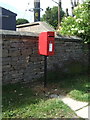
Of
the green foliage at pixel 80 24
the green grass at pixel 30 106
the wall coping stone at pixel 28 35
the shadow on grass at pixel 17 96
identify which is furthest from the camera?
the green foliage at pixel 80 24

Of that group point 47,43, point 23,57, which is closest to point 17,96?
point 23,57

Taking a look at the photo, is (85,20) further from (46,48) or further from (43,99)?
(43,99)

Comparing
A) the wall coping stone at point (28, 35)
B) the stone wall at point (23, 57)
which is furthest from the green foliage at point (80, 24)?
the stone wall at point (23, 57)

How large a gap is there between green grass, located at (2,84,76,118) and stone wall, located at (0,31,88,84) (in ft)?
1.81

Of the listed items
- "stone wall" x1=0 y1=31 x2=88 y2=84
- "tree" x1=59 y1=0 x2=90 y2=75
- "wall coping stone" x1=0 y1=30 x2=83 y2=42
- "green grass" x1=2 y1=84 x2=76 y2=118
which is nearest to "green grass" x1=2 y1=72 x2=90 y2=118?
"green grass" x1=2 y1=84 x2=76 y2=118

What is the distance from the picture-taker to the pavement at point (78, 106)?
3.74m

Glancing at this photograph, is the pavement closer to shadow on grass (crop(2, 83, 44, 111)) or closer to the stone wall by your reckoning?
shadow on grass (crop(2, 83, 44, 111))

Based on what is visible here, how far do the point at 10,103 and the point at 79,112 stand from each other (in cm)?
144

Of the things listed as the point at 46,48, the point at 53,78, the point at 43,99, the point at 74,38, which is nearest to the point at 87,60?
the point at 74,38

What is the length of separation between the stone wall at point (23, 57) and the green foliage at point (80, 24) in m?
0.92

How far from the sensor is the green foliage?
285 inches

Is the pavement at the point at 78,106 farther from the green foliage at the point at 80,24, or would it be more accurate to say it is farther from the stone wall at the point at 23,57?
the green foliage at the point at 80,24

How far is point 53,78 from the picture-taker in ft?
20.7

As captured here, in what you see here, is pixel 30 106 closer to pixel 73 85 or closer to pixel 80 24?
pixel 73 85
